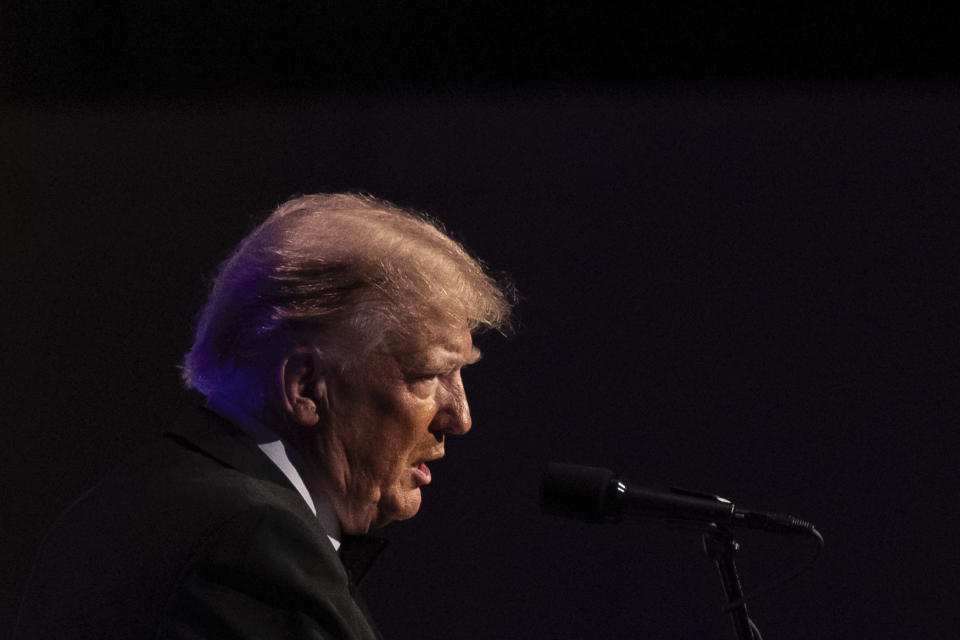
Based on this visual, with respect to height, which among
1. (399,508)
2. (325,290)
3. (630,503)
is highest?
(325,290)

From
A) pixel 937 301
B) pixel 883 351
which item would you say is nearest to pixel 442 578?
pixel 883 351

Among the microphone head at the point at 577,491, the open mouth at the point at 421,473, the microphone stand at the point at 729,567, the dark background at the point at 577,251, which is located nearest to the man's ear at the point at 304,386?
the open mouth at the point at 421,473

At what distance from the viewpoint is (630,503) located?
1.43m

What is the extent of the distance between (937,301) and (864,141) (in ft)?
1.47

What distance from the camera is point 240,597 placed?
103cm

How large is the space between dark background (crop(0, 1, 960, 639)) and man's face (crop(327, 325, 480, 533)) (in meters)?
1.08

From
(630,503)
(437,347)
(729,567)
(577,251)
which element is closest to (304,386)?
(437,347)

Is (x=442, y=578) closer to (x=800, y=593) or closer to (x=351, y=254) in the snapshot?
(x=800, y=593)

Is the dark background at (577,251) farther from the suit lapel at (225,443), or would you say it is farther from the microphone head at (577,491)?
the suit lapel at (225,443)

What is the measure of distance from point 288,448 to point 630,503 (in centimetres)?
52

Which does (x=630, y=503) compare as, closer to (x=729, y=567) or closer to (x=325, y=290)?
(x=729, y=567)

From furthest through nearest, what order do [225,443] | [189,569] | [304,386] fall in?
1. [304,386]
2. [225,443]
3. [189,569]

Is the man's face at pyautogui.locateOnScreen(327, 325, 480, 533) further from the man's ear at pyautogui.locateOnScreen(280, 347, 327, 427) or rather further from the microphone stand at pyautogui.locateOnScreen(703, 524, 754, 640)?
the microphone stand at pyautogui.locateOnScreen(703, 524, 754, 640)

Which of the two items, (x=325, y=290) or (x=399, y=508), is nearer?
(x=325, y=290)
